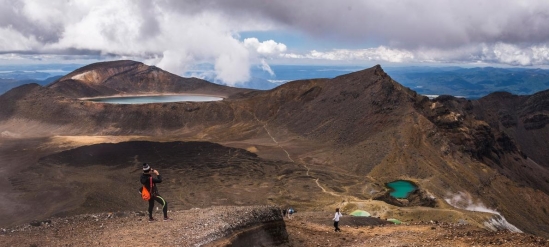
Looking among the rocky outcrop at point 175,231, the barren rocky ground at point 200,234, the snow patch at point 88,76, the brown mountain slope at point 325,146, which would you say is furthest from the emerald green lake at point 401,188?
the snow patch at point 88,76

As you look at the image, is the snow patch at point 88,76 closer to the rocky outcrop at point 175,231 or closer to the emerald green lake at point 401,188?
the emerald green lake at point 401,188

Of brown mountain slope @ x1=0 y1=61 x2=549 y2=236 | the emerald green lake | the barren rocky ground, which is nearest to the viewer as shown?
the barren rocky ground

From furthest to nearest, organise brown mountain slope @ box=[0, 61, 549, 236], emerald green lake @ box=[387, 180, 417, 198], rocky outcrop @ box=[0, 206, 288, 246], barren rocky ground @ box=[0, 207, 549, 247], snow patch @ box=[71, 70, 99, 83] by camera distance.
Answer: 1. snow patch @ box=[71, 70, 99, 83]
2. emerald green lake @ box=[387, 180, 417, 198]
3. brown mountain slope @ box=[0, 61, 549, 236]
4. barren rocky ground @ box=[0, 207, 549, 247]
5. rocky outcrop @ box=[0, 206, 288, 246]

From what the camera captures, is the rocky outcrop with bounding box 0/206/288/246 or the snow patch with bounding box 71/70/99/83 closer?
the rocky outcrop with bounding box 0/206/288/246

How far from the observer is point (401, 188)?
212ft

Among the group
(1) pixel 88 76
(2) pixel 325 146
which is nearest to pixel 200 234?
(2) pixel 325 146

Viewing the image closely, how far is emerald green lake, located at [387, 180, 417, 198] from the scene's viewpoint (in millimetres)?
61438

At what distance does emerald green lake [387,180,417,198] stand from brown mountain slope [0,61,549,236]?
1.23 meters

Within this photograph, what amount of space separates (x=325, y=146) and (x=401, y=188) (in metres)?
22.4

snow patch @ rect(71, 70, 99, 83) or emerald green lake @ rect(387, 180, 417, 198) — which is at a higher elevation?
snow patch @ rect(71, 70, 99, 83)

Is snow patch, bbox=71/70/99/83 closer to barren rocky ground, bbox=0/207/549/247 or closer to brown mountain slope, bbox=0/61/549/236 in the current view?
brown mountain slope, bbox=0/61/549/236

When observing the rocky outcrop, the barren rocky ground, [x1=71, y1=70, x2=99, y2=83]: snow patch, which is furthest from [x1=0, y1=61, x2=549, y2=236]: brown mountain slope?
[x1=71, y1=70, x2=99, y2=83]: snow patch

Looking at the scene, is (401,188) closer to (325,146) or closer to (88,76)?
(325,146)

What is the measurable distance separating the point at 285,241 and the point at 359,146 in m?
63.3
